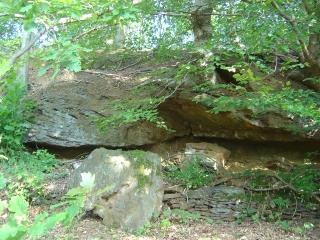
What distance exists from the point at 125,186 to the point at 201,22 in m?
4.23

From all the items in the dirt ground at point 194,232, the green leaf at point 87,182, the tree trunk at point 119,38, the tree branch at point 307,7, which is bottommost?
the dirt ground at point 194,232

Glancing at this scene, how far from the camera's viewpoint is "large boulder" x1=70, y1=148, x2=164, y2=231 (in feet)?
19.4

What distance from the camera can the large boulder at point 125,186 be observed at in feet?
19.4

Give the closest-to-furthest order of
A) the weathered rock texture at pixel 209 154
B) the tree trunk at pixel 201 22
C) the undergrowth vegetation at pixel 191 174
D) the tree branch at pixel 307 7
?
the tree branch at pixel 307 7
the undergrowth vegetation at pixel 191 174
the tree trunk at pixel 201 22
the weathered rock texture at pixel 209 154

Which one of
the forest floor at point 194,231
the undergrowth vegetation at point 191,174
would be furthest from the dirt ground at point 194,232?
the undergrowth vegetation at point 191,174

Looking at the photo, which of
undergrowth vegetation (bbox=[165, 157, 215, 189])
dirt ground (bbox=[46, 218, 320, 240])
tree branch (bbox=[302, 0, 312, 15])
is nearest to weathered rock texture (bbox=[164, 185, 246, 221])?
undergrowth vegetation (bbox=[165, 157, 215, 189])

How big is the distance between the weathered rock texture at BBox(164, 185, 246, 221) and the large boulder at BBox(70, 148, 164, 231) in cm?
46

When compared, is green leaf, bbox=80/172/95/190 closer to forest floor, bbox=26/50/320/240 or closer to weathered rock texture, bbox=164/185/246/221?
forest floor, bbox=26/50/320/240

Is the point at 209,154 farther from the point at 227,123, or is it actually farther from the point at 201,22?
the point at 201,22

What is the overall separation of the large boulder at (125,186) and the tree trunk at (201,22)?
309cm

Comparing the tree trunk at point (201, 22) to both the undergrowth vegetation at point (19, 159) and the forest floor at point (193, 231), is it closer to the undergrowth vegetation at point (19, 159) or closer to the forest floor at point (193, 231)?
the forest floor at point (193, 231)

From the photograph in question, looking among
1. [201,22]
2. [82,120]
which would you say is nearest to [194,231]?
[82,120]

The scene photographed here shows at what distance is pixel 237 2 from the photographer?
23.5 ft

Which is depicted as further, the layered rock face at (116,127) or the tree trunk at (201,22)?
the layered rock face at (116,127)
